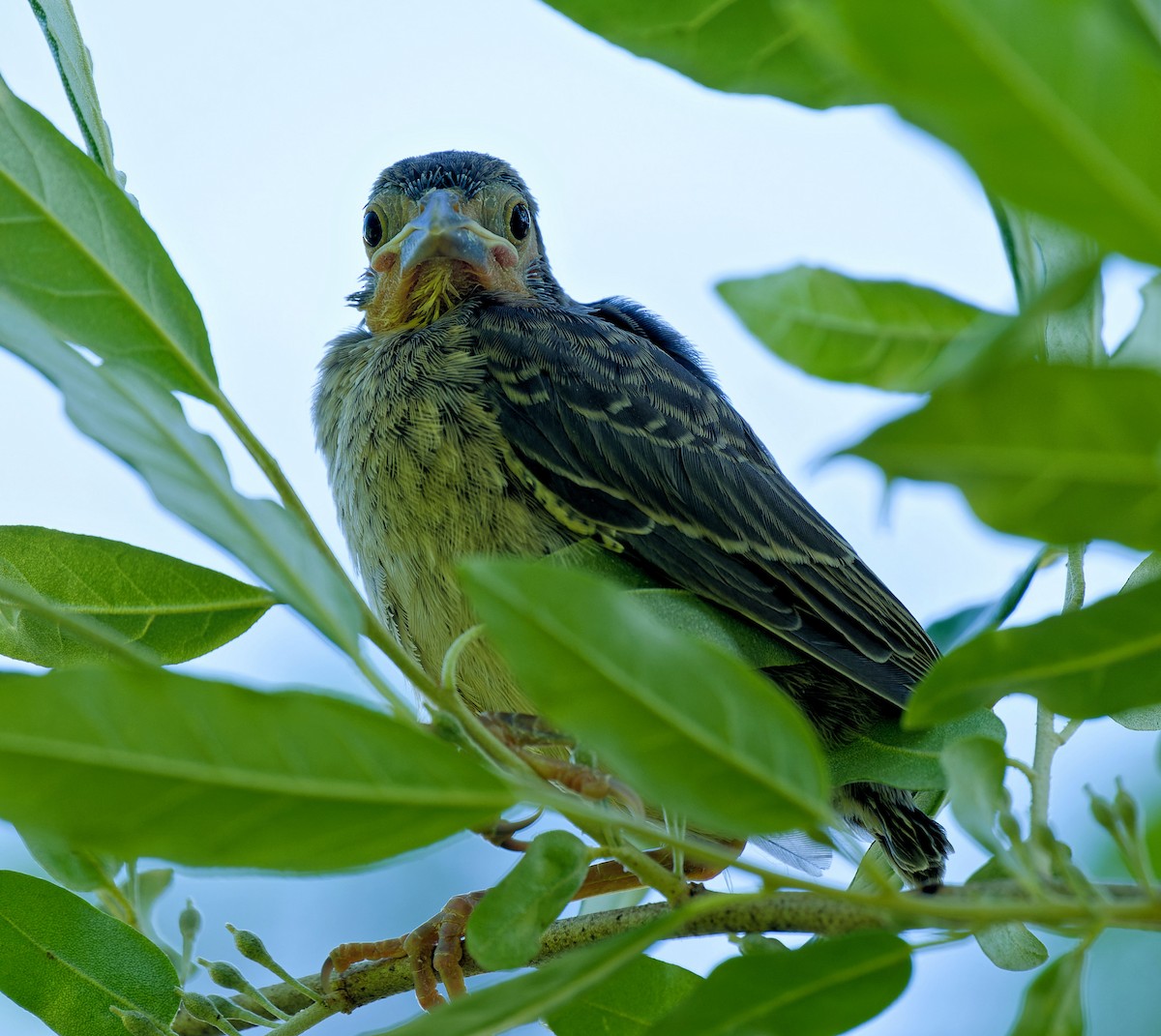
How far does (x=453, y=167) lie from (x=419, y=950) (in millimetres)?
2044

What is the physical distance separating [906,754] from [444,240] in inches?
70.4

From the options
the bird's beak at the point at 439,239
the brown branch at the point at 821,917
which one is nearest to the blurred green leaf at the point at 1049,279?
the brown branch at the point at 821,917

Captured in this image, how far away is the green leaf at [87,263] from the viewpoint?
3.11 ft

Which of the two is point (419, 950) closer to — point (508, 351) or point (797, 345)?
point (508, 351)

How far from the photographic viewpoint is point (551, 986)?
0.76 meters

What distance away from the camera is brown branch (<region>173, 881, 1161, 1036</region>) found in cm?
73

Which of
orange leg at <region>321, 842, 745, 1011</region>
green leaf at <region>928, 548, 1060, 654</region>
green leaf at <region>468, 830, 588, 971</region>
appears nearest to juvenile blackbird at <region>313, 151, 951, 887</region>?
green leaf at <region>928, 548, 1060, 654</region>

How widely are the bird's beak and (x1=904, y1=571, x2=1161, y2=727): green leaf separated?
2.16 metres

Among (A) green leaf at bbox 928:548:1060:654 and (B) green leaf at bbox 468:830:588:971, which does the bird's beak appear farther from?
(B) green leaf at bbox 468:830:588:971

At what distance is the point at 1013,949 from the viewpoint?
1.37 m

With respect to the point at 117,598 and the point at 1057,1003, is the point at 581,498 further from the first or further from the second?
the point at 1057,1003

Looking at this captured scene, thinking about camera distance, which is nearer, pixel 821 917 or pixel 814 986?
pixel 814 986

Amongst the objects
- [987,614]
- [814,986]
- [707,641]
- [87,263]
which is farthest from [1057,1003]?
[987,614]

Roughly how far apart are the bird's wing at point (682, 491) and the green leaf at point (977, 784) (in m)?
1.08
